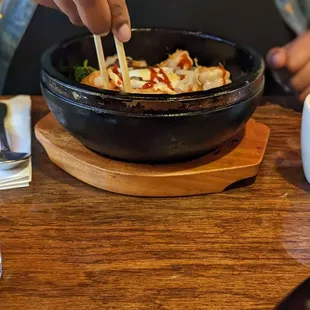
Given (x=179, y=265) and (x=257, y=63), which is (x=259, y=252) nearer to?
(x=179, y=265)

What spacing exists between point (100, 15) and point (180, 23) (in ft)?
2.43

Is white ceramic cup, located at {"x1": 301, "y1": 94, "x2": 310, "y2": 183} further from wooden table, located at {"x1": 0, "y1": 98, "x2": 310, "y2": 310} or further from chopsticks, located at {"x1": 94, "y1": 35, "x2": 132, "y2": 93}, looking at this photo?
chopsticks, located at {"x1": 94, "y1": 35, "x2": 132, "y2": 93}

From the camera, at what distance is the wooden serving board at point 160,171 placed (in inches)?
38.9

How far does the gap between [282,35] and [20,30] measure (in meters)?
0.77

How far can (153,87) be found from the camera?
1077 mm

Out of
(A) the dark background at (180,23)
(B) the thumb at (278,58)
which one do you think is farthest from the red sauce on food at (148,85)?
(A) the dark background at (180,23)

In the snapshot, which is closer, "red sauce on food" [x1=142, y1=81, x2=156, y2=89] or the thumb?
"red sauce on food" [x1=142, y1=81, x2=156, y2=89]

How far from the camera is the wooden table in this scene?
756mm

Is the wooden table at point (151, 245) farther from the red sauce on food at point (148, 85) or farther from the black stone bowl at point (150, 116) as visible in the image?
the red sauce on food at point (148, 85)

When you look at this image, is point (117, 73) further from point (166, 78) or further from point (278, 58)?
point (278, 58)

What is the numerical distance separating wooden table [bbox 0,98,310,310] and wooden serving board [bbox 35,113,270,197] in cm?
2

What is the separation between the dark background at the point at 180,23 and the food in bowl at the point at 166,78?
1.30 ft

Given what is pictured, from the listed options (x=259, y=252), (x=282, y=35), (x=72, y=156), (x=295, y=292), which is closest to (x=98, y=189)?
(x=72, y=156)

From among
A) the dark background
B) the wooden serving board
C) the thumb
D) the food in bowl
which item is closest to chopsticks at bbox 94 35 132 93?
the food in bowl
